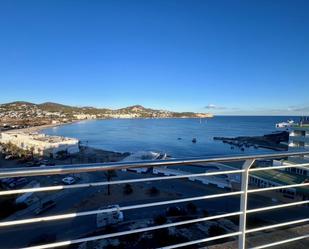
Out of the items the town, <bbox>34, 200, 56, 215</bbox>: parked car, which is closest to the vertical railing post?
<bbox>34, 200, 56, 215</bbox>: parked car

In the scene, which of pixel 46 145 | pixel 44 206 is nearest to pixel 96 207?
pixel 44 206

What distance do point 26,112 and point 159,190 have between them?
92274mm

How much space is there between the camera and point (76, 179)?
18375mm

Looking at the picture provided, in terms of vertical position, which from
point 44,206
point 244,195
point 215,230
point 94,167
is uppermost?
point 94,167

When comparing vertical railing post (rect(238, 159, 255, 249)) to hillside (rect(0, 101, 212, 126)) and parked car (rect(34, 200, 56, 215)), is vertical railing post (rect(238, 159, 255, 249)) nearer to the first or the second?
parked car (rect(34, 200, 56, 215))

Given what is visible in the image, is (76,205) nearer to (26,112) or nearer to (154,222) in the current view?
(154,222)

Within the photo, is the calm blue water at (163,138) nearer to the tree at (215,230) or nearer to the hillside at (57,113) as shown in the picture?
the tree at (215,230)

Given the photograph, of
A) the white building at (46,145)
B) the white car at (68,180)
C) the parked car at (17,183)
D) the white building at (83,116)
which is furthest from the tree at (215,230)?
the white building at (83,116)

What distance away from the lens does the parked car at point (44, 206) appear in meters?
12.2

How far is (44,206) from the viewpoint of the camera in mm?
12820

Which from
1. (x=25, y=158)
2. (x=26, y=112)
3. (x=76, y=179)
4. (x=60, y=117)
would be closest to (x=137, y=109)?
(x=60, y=117)

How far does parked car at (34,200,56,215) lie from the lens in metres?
12.2

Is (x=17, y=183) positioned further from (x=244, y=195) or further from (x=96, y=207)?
(x=244, y=195)

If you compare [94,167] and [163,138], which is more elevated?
[94,167]
